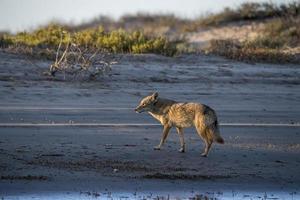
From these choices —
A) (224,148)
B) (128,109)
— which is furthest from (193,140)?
(128,109)

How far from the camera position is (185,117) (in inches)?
504

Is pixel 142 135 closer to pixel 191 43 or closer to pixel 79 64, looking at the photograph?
pixel 79 64

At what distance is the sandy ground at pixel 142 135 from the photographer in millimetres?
10820

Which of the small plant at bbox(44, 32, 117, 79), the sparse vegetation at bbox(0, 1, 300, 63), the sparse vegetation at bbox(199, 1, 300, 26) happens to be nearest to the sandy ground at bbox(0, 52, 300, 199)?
the small plant at bbox(44, 32, 117, 79)

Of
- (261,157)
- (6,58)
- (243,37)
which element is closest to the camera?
(261,157)

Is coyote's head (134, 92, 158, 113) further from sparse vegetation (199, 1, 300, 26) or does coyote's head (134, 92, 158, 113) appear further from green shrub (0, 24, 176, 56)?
sparse vegetation (199, 1, 300, 26)

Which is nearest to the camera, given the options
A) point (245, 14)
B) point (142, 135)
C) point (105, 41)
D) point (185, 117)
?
point (185, 117)

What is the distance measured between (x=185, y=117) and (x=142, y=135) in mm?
1253

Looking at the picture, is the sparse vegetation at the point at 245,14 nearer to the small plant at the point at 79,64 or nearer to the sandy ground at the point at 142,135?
the sandy ground at the point at 142,135

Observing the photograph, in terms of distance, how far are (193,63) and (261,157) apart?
27.0ft

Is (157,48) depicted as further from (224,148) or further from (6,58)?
(224,148)

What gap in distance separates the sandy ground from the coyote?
0.28 meters

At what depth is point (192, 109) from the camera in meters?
12.7

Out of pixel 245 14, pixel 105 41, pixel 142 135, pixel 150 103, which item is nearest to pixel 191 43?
pixel 245 14
